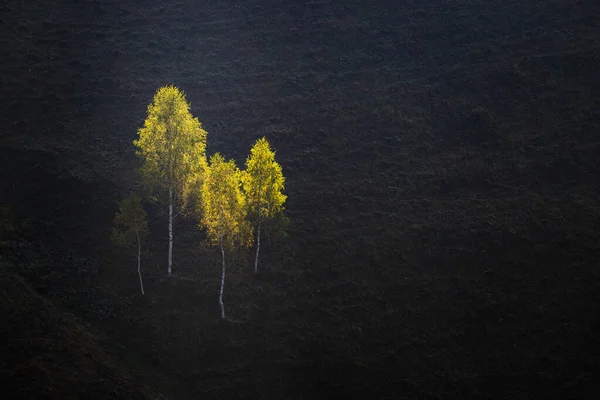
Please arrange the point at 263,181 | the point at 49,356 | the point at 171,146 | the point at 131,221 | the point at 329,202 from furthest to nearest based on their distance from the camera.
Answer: the point at 329,202 → the point at 263,181 → the point at 171,146 → the point at 131,221 → the point at 49,356

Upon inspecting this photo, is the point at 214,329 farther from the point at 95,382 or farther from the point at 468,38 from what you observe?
the point at 468,38

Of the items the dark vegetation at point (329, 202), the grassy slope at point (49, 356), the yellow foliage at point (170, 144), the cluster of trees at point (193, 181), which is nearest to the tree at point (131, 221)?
the cluster of trees at point (193, 181)

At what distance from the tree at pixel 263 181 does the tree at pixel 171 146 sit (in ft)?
11.4

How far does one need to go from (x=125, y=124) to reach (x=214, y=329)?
105 ft

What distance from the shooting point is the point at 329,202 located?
43.1 meters

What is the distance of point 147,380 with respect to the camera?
83.3ft

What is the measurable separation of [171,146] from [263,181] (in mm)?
6894

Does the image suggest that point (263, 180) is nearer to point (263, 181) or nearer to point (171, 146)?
point (263, 181)

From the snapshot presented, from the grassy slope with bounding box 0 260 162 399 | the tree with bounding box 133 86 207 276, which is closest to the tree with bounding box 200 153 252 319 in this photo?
the tree with bounding box 133 86 207 276

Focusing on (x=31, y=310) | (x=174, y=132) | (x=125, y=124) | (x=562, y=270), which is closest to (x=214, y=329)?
(x=31, y=310)

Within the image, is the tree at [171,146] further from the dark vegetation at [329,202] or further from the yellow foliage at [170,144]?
the dark vegetation at [329,202]

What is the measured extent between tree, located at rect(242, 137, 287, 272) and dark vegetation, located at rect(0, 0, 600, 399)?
5.27m

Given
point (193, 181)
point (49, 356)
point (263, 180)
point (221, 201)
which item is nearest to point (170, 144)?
point (193, 181)

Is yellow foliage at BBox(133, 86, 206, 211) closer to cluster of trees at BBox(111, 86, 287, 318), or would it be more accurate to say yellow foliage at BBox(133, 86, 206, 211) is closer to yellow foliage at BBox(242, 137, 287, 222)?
cluster of trees at BBox(111, 86, 287, 318)
